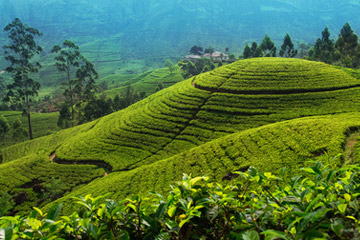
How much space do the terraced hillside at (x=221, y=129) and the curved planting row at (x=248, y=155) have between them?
0.06 meters

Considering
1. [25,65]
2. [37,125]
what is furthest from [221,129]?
[37,125]

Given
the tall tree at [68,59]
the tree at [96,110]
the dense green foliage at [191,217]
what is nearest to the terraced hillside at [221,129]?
the tree at [96,110]

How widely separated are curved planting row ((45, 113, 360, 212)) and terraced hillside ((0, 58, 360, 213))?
6 centimetres

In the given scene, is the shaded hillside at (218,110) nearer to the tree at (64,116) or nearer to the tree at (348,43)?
the tree at (64,116)

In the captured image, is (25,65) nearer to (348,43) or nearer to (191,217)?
(191,217)

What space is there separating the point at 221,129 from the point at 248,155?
871 centimetres

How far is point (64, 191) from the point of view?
21234 mm

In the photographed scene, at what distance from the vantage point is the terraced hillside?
Result: 16.7 metres

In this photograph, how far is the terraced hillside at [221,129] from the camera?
16703 mm

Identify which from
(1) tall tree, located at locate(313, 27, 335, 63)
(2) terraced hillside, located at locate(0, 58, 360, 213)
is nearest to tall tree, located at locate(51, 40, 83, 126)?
(2) terraced hillside, located at locate(0, 58, 360, 213)

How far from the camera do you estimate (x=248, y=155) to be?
16.9 metres

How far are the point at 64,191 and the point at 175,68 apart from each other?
7556cm

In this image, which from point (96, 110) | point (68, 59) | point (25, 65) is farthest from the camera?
point (68, 59)

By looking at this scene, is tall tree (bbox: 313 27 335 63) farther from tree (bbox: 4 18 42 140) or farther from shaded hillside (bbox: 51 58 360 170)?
tree (bbox: 4 18 42 140)
